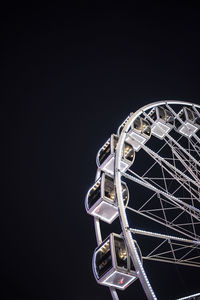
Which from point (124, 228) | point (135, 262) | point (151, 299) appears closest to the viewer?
point (151, 299)

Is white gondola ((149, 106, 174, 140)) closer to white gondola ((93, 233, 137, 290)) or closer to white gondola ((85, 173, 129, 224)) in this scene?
white gondola ((85, 173, 129, 224))

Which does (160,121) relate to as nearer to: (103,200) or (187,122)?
(187,122)

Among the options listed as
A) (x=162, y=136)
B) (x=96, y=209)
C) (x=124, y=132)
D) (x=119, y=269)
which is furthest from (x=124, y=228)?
(x=162, y=136)

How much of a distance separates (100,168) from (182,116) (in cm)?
417

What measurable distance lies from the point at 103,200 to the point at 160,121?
451cm

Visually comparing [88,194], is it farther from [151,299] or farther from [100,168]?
[151,299]

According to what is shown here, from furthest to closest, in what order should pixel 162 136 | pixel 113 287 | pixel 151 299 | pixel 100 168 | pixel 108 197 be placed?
pixel 162 136 → pixel 100 168 → pixel 108 197 → pixel 113 287 → pixel 151 299

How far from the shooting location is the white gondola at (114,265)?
6484 millimetres

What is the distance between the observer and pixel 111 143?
388 inches

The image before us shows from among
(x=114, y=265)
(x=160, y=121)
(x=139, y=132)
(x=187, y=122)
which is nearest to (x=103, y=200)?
(x=114, y=265)

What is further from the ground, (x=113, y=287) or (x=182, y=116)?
(x=182, y=116)

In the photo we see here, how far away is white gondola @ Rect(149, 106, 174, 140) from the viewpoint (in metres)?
11.2

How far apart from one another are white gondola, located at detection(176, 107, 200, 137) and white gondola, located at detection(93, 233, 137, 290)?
5948 millimetres

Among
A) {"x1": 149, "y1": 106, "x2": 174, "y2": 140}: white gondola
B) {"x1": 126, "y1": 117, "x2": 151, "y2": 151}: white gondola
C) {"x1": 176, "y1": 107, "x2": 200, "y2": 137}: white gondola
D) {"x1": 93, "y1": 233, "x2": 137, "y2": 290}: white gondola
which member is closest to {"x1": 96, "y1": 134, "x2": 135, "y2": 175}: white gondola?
{"x1": 126, "y1": 117, "x2": 151, "y2": 151}: white gondola
